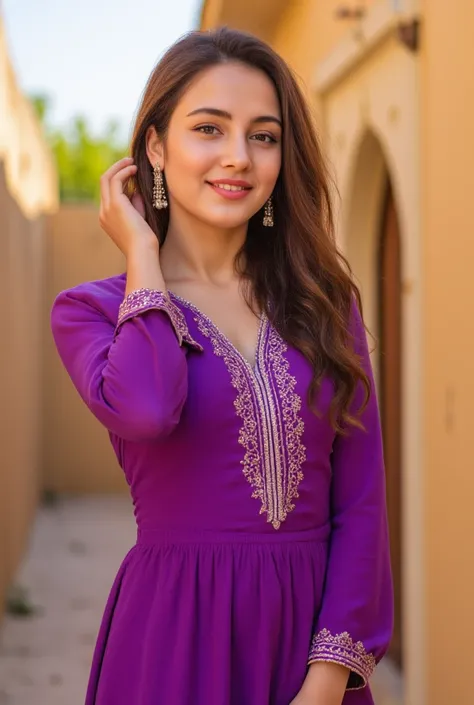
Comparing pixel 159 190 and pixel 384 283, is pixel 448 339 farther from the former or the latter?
pixel 159 190

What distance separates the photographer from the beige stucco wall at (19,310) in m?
7.02

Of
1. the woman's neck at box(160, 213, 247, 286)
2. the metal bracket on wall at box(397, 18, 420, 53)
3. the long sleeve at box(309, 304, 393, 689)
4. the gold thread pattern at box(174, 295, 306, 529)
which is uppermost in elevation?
the metal bracket on wall at box(397, 18, 420, 53)

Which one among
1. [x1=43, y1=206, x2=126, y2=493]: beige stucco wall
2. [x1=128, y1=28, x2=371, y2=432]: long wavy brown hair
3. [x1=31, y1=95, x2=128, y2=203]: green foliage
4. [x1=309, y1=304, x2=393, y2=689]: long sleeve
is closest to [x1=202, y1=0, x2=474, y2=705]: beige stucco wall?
[x1=128, y1=28, x2=371, y2=432]: long wavy brown hair

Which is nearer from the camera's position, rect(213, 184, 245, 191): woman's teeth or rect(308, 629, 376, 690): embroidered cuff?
rect(308, 629, 376, 690): embroidered cuff

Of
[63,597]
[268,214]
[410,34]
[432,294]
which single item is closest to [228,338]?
[268,214]

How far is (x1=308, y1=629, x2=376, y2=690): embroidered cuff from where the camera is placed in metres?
1.93

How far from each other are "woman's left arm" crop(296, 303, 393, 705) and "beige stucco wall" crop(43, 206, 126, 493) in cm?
941

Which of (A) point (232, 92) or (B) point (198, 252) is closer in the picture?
(A) point (232, 92)

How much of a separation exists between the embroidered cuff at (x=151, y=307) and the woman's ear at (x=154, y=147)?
12.8 inches

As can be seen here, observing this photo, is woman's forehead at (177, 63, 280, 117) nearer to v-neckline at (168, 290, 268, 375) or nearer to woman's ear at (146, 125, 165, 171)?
woman's ear at (146, 125, 165, 171)

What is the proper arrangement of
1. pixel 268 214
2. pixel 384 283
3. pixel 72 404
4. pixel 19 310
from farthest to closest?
pixel 72 404, pixel 19 310, pixel 384 283, pixel 268 214

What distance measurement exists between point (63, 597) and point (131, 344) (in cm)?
596

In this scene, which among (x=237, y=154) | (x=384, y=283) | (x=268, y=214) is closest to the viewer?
(x=237, y=154)

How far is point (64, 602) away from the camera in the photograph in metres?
7.40
